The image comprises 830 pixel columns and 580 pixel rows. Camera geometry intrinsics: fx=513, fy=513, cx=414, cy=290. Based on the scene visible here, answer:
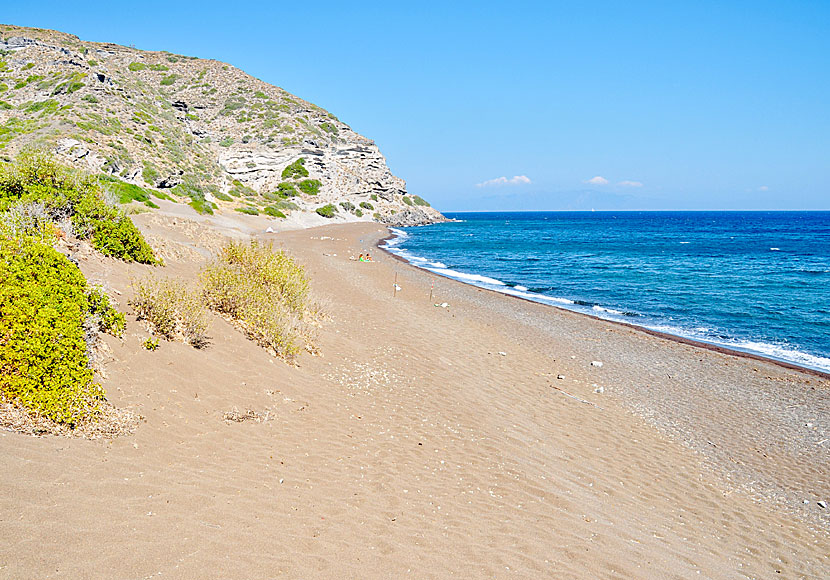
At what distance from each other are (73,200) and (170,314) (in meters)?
6.61

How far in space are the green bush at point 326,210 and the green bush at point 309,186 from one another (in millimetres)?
2935

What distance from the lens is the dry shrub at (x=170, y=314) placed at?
8.87 m

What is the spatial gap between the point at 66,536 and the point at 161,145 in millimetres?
52230

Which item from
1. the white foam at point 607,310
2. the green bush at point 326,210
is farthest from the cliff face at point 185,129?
the white foam at point 607,310

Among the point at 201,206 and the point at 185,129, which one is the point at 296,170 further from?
the point at 201,206

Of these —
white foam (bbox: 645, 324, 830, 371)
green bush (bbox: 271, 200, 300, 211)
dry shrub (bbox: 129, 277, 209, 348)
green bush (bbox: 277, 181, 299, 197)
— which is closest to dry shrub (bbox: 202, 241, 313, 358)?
dry shrub (bbox: 129, 277, 209, 348)

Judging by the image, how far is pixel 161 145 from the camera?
49.1m

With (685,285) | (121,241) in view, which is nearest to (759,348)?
(685,285)

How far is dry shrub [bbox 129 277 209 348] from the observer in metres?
8.87

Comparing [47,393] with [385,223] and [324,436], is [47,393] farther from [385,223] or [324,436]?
[385,223]

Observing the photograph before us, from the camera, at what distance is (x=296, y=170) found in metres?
71.1

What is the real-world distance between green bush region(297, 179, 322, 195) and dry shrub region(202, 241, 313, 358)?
57.3 metres

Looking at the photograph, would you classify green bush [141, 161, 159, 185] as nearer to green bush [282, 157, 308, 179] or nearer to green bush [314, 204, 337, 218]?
green bush [314, 204, 337, 218]

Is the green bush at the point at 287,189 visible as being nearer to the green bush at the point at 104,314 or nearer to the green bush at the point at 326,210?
the green bush at the point at 326,210
